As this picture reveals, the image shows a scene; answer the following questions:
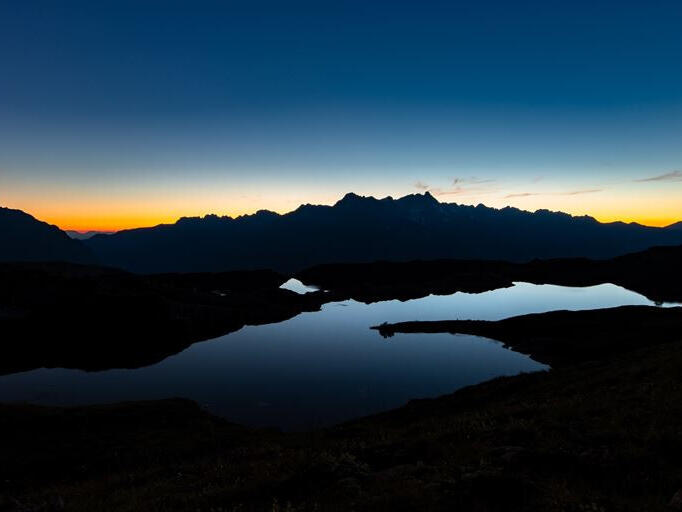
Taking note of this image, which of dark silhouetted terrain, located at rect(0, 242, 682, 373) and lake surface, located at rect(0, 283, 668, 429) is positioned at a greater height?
dark silhouetted terrain, located at rect(0, 242, 682, 373)

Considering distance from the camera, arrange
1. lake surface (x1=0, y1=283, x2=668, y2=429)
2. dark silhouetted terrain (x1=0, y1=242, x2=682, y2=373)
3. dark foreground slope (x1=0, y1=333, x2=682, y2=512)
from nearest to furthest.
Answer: dark foreground slope (x1=0, y1=333, x2=682, y2=512) < lake surface (x1=0, y1=283, x2=668, y2=429) < dark silhouetted terrain (x1=0, y1=242, x2=682, y2=373)

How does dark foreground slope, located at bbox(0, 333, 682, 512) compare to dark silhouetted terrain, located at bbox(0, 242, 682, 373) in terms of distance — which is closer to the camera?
dark foreground slope, located at bbox(0, 333, 682, 512)

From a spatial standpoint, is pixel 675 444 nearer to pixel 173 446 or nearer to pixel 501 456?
pixel 501 456

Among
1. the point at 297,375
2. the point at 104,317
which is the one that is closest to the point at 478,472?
the point at 297,375

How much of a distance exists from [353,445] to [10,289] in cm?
16678

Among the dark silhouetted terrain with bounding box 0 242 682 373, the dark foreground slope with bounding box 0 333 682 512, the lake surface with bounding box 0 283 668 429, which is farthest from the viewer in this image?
the dark silhouetted terrain with bounding box 0 242 682 373

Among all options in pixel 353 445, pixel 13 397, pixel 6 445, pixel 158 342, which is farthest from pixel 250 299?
pixel 353 445

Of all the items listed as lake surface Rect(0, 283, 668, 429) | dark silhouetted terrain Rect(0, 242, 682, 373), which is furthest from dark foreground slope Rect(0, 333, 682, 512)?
dark silhouetted terrain Rect(0, 242, 682, 373)

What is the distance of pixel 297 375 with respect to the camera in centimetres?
7988

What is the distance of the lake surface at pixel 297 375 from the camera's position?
62.7 meters

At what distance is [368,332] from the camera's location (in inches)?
4756

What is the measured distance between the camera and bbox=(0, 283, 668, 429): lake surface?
6272 centimetres

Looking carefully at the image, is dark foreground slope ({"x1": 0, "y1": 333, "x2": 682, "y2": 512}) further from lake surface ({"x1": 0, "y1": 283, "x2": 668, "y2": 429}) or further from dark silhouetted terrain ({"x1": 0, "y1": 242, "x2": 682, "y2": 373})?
dark silhouetted terrain ({"x1": 0, "y1": 242, "x2": 682, "y2": 373})

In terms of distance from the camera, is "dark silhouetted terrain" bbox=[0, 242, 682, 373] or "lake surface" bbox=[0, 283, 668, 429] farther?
"dark silhouetted terrain" bbox=[0, 242, 682, 373]
